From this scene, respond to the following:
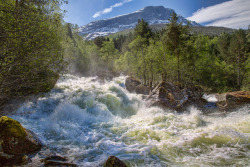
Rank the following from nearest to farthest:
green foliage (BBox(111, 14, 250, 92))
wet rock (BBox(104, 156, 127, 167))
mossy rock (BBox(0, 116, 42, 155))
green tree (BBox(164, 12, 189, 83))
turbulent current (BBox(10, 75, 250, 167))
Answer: wet rock (BBox(104, 156, 127, 167)), mossy rock (BBox(0, 116, 42, 155)), turbulent current (BBox(10, 75, 250, 167)), green tree (BBox(164, 12, 189, 83)), green foliage (BBox(111, 14, 250, 92))

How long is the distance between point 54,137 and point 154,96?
1100 centimetres

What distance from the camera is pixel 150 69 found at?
24.8 m

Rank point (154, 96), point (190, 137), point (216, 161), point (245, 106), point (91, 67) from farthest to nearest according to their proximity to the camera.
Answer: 1. point (91, 67)
2. point (154, 96)
3. point (245, 106)
4. point (190, 137)
5. point (216, 161)

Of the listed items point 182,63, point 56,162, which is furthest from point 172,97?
point 56,162

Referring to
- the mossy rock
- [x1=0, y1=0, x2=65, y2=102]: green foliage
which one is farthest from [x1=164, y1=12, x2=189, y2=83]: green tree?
the mossy rock

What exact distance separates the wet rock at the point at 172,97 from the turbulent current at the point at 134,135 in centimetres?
95

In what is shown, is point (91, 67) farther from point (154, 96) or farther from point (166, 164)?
point (166, 164)

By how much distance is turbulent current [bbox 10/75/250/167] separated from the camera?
7.04 meters

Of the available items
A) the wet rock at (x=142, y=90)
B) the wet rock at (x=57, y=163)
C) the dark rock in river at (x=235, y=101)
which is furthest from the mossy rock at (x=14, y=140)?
the wet rock at (x=142, y=90)

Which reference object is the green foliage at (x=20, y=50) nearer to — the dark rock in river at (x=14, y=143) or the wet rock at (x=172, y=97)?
the dark rock in river at (x=14, y=143)

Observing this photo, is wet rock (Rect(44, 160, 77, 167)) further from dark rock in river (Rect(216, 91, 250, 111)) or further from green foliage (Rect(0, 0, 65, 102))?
dark rock in river (Rect(216, 91, 250, 111))

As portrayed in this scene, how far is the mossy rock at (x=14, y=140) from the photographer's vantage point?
629 centimetres

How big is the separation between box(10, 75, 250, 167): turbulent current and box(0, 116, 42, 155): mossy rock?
64 cm

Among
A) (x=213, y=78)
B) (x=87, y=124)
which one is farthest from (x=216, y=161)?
(x=213, y=78)
